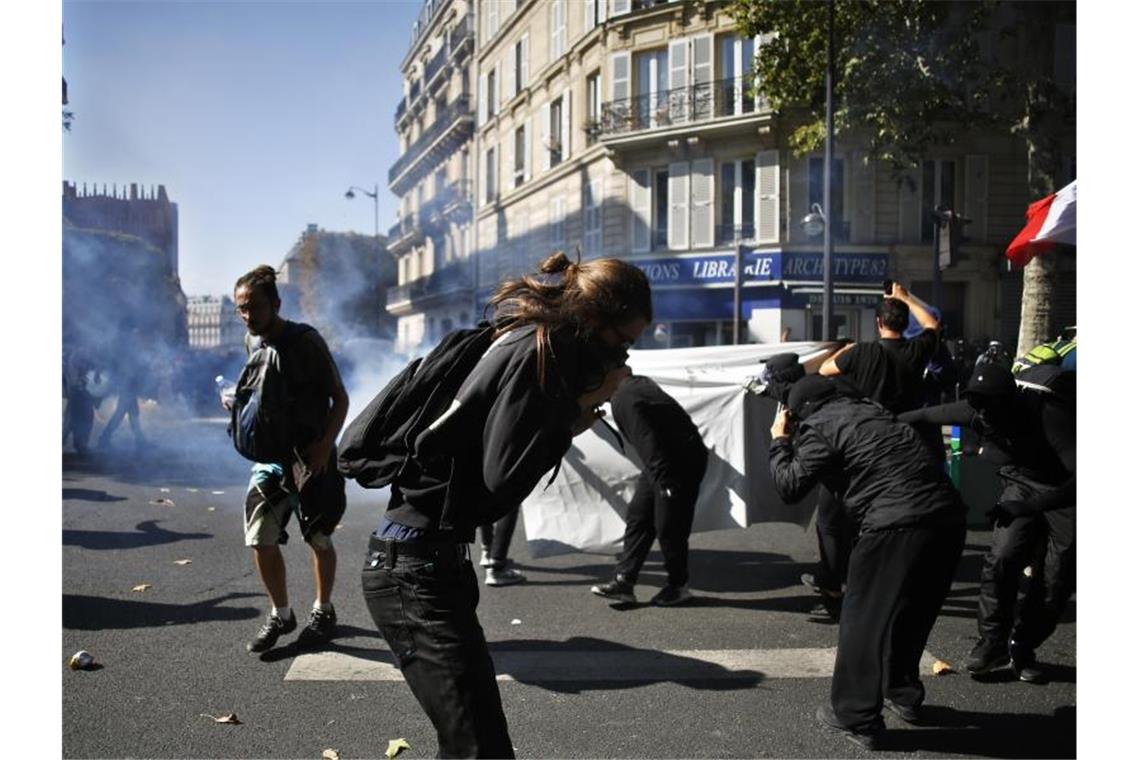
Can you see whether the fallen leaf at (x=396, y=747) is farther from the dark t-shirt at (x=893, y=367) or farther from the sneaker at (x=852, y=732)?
the dark t-shirt at (x=893, y=367)

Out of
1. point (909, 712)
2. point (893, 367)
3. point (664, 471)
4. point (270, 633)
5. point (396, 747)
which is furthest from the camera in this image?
point (664, 471)

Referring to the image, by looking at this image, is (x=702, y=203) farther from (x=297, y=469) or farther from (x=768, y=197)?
(x=297, y=469)

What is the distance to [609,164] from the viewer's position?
4.14 metres

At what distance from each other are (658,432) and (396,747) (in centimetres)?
222

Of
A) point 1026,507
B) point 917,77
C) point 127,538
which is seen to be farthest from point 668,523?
point 127,538

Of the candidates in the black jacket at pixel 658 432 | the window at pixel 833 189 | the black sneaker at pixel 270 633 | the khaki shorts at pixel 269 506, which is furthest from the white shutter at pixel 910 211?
the black sneaker at pixel 270 633

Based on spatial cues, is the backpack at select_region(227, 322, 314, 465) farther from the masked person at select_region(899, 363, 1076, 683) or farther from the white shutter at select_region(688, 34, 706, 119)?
the masked person at select_region(899, 363, 1076, 683)

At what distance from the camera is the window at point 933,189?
412cm

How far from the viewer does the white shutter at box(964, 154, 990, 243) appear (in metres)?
4.11

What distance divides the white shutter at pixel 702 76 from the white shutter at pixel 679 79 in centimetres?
5

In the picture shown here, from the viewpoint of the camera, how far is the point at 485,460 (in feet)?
6.47
